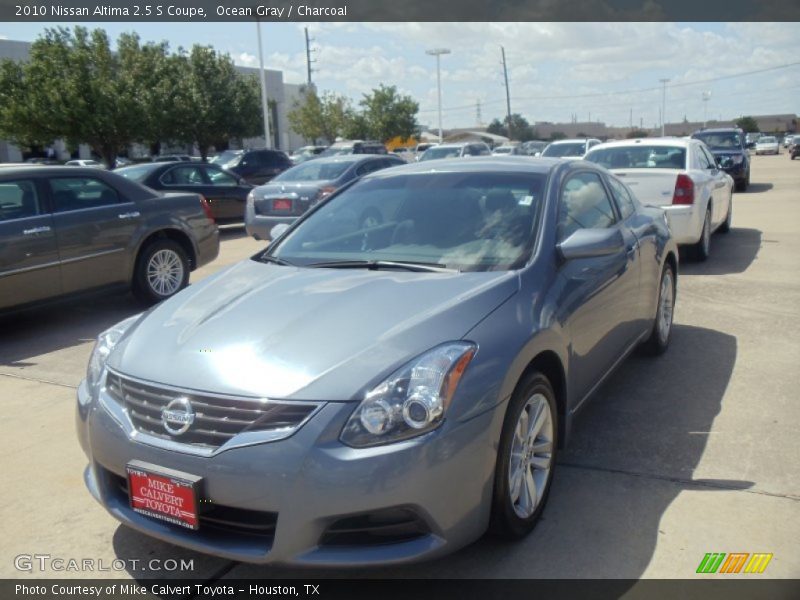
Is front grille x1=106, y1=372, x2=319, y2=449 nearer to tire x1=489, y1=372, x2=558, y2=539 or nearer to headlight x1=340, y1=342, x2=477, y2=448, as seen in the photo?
headlight x1=340, y1=342, x2=477, y2=448

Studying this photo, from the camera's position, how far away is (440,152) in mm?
22516

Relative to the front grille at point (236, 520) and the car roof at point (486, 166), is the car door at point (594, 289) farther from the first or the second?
the front grille at point (236, 520)

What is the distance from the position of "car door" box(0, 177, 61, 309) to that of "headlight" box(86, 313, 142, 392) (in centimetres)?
375

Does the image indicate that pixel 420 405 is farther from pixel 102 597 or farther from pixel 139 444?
pixel 102 597

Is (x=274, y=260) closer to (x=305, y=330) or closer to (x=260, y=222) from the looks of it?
(x=305, y=330)

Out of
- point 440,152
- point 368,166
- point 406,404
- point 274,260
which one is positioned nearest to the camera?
point 406,404

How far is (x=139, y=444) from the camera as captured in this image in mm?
2775

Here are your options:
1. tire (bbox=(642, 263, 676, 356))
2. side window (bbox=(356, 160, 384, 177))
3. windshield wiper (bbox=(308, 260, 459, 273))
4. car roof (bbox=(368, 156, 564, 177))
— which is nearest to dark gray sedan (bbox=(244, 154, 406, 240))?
side window (bbox=(356, 160, 384, 177))

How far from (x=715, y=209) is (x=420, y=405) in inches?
348

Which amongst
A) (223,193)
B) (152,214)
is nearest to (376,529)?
(152,214)

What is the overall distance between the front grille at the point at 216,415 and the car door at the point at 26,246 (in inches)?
183

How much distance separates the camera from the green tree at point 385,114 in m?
52.2

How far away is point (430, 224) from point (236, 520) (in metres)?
1.95

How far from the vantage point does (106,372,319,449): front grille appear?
260 cm
